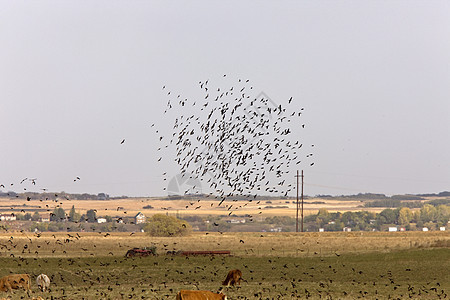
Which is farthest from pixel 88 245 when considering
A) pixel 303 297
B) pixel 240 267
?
pixel 303 297

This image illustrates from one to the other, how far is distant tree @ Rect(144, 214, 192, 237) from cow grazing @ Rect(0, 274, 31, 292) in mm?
102998

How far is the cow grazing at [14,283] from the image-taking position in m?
42.1

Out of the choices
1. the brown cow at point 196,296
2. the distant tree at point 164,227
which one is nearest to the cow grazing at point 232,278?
the brown cow at point 196,296

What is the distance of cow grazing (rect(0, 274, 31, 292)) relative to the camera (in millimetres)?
42062

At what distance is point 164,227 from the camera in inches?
5832

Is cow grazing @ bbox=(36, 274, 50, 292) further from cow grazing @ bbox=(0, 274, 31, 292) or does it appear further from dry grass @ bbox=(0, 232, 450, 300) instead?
cow grazing @ bbox=(0, 274, 31, 292)

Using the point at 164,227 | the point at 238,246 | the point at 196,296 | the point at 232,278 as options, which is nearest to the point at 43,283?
the point at 232,278

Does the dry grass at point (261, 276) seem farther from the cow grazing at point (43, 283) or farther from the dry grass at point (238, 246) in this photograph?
the dry grass at point (238, 246)

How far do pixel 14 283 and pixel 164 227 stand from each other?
106m

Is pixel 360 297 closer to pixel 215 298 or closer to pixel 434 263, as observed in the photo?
pixel 215 298

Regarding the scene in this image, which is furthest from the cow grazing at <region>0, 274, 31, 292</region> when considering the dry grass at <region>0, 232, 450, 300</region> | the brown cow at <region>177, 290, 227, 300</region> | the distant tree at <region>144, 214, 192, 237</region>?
the distant tree at <region>144, 214, 192, 237</region>

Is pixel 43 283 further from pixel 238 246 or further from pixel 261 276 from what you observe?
pixel 238 246

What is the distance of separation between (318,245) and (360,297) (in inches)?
2695

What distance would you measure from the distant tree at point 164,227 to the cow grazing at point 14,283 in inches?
4055
